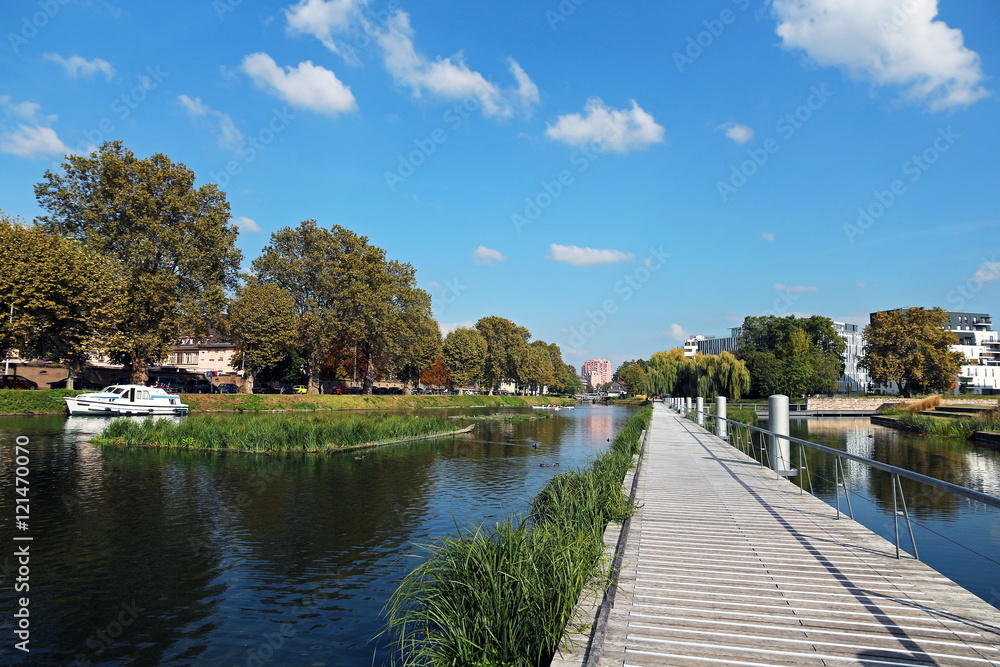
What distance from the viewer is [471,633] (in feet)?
16.3

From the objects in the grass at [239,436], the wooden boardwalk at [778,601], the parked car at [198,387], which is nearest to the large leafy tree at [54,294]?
the parked car at [198,387]

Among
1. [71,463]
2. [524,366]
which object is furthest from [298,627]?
[524,366]

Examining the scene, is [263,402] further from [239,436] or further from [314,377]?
[239,436]

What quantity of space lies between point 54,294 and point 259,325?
14665 mm

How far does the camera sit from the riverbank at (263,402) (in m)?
34.3

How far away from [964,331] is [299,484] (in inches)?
5820

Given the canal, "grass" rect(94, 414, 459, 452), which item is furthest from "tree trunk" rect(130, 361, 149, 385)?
the canal

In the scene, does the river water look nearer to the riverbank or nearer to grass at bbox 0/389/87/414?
grass at bbox 0/389/87/414

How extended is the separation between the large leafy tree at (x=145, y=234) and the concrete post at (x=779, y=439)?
132 feet

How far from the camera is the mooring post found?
12.9m

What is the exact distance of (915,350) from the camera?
214 ft

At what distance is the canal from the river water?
6.96 meters

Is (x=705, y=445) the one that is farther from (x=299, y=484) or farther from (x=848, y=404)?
(x=848, y=404)

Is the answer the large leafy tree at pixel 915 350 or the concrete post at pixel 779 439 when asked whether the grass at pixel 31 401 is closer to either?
the concrete post at pixel 779 439
